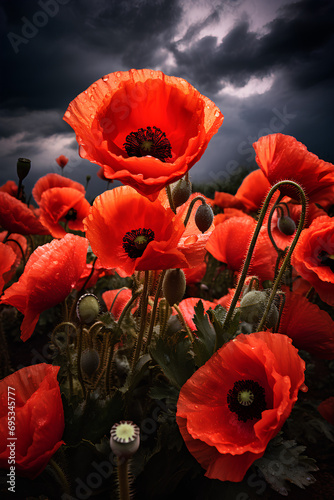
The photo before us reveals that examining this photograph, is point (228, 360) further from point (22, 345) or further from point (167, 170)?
point (22, 345)

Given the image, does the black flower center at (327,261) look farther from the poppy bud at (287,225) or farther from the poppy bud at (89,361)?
the poppy bud at (89,361)

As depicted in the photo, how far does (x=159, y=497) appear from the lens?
785 millimetres

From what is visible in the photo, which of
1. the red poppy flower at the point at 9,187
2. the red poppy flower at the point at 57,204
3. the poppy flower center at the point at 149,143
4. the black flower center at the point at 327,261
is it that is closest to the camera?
the poppy flower center at the point at 149,143

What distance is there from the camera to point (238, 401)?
0.67 meters

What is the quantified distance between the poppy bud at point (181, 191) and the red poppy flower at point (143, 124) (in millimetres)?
64

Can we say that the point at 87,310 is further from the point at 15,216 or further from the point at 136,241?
the point at 15,216

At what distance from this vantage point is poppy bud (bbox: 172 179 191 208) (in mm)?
717

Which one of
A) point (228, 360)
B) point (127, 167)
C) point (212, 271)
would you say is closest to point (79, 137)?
point (127, 167)

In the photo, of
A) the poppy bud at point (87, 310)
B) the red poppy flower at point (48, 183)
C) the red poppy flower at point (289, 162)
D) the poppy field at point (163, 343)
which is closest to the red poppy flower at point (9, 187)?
the red poppy flower at point (48, 183)

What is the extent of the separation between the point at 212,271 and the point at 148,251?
159 centimetres

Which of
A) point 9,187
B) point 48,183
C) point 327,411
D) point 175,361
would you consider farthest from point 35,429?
point 9,187

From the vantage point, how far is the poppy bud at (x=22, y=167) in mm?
1138

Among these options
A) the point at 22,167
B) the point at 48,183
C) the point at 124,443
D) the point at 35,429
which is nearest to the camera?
the point at 124,443

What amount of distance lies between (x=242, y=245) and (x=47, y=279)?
26.0 inches
